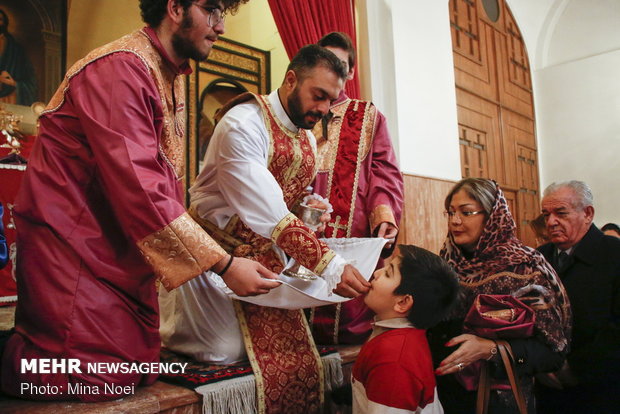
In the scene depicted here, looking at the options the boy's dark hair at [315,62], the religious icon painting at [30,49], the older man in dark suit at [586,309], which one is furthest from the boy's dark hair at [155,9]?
the religious icon painting at [30,49]

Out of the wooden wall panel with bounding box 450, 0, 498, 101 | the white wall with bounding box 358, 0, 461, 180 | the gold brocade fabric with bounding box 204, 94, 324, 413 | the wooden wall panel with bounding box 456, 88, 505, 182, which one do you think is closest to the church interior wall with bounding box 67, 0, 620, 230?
the white wall with bounding box 358, 0, 461, 180

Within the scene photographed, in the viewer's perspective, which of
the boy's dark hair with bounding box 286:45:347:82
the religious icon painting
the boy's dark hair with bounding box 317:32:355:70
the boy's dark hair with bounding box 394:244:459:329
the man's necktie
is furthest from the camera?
A: the religious icon painting

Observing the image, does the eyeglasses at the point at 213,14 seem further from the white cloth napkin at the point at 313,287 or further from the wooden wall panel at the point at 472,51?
the wooden wall panel at the point at 472,51

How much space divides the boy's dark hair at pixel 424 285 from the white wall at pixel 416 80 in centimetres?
293

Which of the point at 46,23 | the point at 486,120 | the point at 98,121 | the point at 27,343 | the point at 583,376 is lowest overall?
the point at 583,376

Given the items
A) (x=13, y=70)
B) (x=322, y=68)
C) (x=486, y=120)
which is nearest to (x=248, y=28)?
(x=13, y=70)

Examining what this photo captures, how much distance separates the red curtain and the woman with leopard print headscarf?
2.21 m

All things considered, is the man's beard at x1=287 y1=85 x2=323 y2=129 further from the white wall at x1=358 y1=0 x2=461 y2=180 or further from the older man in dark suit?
the white wall at x1=358 y1=0 x2=461 y2=180

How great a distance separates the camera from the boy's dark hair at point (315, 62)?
2.08m

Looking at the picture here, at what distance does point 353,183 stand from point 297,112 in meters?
0.73

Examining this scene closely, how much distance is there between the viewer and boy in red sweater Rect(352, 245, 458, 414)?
1581mm

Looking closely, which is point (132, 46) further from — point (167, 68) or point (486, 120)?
point (486, 120)

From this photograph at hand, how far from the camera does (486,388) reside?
184 cm

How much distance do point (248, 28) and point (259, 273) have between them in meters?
5.28
